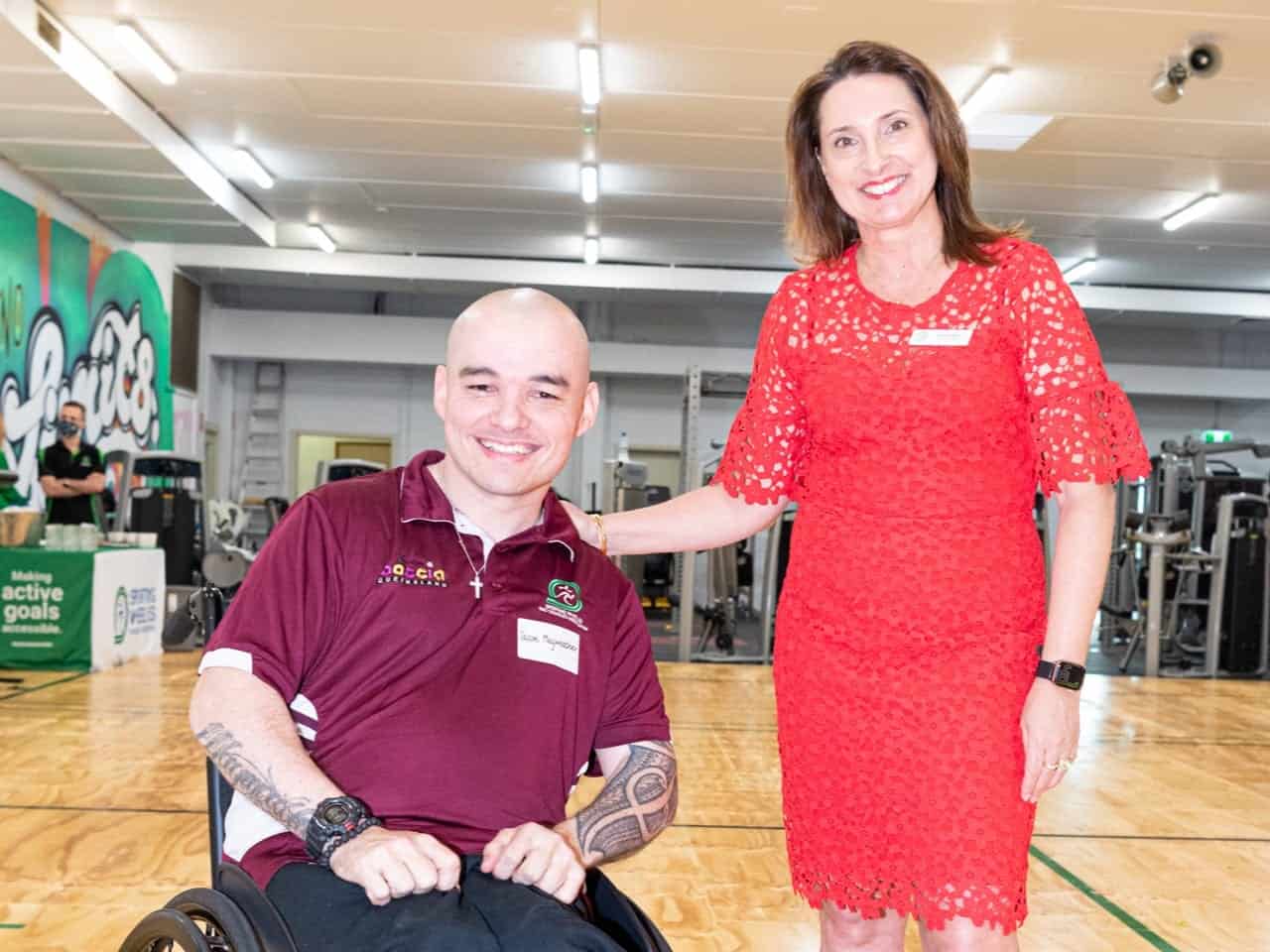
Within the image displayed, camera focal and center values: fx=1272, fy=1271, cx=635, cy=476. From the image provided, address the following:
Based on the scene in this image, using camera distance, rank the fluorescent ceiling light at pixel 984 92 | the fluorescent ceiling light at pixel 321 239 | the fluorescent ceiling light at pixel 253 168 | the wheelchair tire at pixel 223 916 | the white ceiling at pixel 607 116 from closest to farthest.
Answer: the wheelchair tire at pixel 223 916 → the white ceiling at pixel 607 116 → the fluorescent ceiling light at pixel 984 92 → the fluorescent ceiling light at pixel 253 168 → the fluorescent ceiling light at pixel 321 239

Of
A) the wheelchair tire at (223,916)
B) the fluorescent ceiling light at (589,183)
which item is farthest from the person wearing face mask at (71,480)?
the wheelchair tire at (223,916)

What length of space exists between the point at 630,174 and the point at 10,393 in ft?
15.2

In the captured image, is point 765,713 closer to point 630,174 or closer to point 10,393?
point 630,174

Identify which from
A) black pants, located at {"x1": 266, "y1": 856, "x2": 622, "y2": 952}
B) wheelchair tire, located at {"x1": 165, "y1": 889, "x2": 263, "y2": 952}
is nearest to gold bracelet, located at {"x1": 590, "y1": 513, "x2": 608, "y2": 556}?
black pants, located at {"x1": 266, "y1": 856, "x2": 622, "y2": 952}

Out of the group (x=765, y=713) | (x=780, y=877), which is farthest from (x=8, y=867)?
(x=765, y=713)

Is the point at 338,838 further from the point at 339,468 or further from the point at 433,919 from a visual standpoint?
the point at 339,468

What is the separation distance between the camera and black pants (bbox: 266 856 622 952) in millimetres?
1093

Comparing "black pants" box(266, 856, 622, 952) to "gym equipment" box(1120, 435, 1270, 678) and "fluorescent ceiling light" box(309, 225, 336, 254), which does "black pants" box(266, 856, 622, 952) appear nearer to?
"gym equipment" box(1120, 435, 1270, 678)

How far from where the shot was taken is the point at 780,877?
3090 millimetres

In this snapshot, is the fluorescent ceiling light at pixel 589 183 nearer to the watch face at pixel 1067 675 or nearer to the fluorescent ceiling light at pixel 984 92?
the fluorescent ceiling light at pixel 984 92

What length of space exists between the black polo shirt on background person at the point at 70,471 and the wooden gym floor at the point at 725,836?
8.17ft

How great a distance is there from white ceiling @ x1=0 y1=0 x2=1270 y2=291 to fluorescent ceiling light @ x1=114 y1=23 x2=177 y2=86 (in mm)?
70

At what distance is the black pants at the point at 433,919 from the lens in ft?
3.59

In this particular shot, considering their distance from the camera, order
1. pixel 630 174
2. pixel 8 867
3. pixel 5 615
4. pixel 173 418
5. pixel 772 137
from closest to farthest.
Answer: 1. pixel 8 867
2. pixel 5 615
3. pixel 772 137
4. pixel 630 174
5. pixel 173 418
